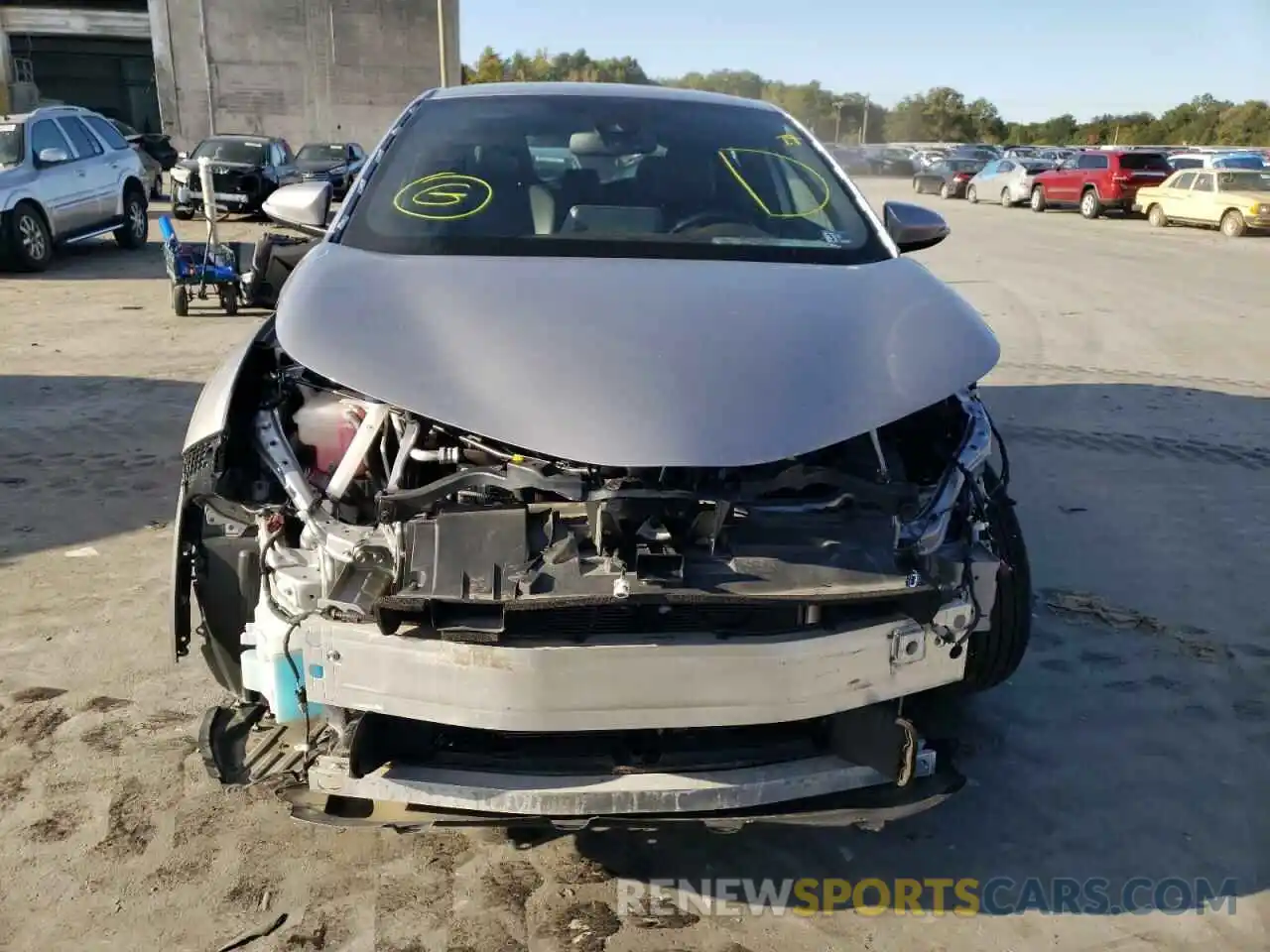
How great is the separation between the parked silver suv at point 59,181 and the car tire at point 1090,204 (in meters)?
20.4

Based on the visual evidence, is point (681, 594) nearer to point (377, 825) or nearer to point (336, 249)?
point (377, 825)

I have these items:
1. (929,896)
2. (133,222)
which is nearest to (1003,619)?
(929,896)

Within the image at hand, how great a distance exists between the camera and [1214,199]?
66.6 feet

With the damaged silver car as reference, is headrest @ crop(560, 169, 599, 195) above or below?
above

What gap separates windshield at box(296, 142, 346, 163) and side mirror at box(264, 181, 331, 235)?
18.6 metres

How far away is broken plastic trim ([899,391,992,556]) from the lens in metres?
2.42

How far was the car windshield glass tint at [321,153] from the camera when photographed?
837 inches

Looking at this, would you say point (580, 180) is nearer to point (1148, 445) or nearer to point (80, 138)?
point (1148, 445)

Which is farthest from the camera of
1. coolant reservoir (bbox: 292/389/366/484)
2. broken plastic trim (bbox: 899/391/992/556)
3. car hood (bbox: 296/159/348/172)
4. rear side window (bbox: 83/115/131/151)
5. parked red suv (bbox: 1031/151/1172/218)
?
parked red suv (bbox: 1031/151/1172/218)

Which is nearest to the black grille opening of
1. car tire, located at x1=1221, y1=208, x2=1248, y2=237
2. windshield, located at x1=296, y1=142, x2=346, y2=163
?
windshield, located at x1=296, y1=142, x2=346, y2=163

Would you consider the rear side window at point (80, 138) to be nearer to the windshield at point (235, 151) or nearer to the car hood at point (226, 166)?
the car hood at point (226, 166)

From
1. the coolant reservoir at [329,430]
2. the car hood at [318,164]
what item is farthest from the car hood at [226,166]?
the coolant reservoir at [329,430]

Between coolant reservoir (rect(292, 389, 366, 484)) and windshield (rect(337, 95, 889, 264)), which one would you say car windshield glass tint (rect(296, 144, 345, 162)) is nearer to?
windshield (rect(337, 95, 889, 264))

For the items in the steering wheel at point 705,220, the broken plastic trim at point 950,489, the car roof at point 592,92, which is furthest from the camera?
the car roof at point 592,92
